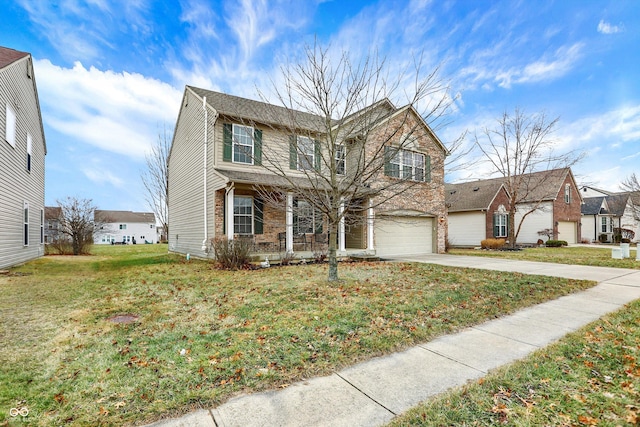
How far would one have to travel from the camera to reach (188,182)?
15211 mm

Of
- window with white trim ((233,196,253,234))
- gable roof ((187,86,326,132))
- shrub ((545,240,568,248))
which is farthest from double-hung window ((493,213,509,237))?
window with white trim ((233,196,253,234))

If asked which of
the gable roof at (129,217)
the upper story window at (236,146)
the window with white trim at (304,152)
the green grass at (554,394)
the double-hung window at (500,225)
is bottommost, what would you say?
the green grass at (554,394)

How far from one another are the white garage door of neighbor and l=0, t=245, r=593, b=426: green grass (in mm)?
22354

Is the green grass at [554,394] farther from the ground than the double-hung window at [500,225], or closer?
closer

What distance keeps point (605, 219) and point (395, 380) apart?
39.2m

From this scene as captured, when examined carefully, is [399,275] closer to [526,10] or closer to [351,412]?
[351,412]

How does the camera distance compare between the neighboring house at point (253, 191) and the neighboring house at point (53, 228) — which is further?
the neighboring house at point (53, 228)

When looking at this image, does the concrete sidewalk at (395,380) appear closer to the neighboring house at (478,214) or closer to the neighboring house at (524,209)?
the neighboring house at (478,214)

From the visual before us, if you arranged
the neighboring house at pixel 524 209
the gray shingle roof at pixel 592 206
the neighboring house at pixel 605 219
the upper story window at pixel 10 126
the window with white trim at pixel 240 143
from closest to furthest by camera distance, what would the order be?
the upper story window at pixel 10 126 → the window with white trim at pixel 240 143 → the neighboring house at pixel 524 209 → the neighboring house at pixel 605 219 → the gray shingle roof at pixel 592 206

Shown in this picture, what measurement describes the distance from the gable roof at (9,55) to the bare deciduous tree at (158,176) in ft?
35.7

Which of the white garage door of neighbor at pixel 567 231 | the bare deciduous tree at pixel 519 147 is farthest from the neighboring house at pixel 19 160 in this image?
the white garage door of neighbor at pixel 567 231

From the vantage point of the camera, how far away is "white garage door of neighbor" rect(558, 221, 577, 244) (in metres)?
25.6

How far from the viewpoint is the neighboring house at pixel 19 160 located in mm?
10250

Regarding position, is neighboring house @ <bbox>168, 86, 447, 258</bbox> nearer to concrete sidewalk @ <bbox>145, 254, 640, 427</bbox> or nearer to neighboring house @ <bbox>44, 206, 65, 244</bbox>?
concrete sidewalk @ <bbox>145, 254, 640, 427</bbox>
